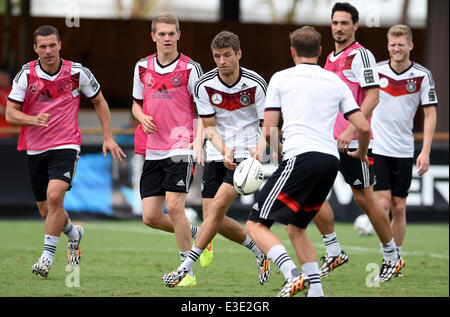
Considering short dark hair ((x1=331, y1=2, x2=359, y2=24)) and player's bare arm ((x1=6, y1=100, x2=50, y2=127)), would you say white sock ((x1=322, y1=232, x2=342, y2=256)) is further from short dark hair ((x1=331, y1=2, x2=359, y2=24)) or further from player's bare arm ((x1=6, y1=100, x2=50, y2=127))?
player's bare arm ((x1=6, y1=100, x2=50, y2=127))

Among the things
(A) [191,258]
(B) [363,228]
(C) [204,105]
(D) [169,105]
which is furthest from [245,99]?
(B) [363,228]

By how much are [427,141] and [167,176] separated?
278cm

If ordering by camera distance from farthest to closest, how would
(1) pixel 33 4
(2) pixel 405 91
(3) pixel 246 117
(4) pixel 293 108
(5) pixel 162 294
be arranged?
(1) pixel 33 4 < (2) pixel 405 91 < (3) pixel 246 117 < (5) pixel 162 294 < (4) pixel 293 108

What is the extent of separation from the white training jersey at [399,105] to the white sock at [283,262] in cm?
321

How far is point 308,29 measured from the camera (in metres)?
6.65

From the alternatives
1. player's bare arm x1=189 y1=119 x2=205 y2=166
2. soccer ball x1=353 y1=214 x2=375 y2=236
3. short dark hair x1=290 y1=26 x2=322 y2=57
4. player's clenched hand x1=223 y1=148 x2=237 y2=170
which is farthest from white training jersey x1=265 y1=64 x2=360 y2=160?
soccer ball x1=353 y1=214 x2=375 y2=236

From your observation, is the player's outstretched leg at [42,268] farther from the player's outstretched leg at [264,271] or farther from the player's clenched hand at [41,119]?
the player's outstretched leg at [264,271]

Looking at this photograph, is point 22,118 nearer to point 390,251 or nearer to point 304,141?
point 304,141

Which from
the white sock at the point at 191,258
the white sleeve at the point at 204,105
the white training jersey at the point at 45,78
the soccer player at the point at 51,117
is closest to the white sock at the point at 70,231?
the soccer player at the point at 51,117

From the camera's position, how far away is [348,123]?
839cm

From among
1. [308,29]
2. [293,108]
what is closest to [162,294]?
[293,108]

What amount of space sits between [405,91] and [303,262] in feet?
11.1

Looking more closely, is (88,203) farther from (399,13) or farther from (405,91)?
(399,13)

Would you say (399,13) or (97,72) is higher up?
(399,13)
